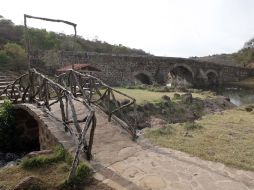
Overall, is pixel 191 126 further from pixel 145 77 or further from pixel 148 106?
pixel 145 77

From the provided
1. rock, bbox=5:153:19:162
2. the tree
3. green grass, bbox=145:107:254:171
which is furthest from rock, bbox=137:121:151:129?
the tree

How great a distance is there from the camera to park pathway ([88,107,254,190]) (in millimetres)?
5660

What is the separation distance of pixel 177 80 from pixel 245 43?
107 ft

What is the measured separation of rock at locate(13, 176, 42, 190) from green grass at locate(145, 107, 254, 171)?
3.25 metres

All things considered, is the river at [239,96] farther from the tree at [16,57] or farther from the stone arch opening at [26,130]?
the stone arch opening at [26,130]

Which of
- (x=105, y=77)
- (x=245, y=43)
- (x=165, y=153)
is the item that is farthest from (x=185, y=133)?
(x=245, y=43)

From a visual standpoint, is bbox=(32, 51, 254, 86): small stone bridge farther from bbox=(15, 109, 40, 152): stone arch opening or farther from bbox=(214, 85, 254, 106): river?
bbox=(214, 85, 254, 106): river

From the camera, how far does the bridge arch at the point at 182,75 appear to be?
4488cm

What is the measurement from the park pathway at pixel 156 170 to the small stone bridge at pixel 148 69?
9007 mm

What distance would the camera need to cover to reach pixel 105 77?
2881 centimetres

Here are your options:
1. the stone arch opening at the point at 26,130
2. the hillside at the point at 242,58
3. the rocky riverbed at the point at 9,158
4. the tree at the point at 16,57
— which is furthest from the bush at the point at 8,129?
the hillside at the point at 242,58

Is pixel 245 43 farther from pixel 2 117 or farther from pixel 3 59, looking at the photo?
pixel 2 117

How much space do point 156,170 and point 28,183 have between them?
239 cm

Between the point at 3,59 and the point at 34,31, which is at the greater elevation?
the point at 34,31
